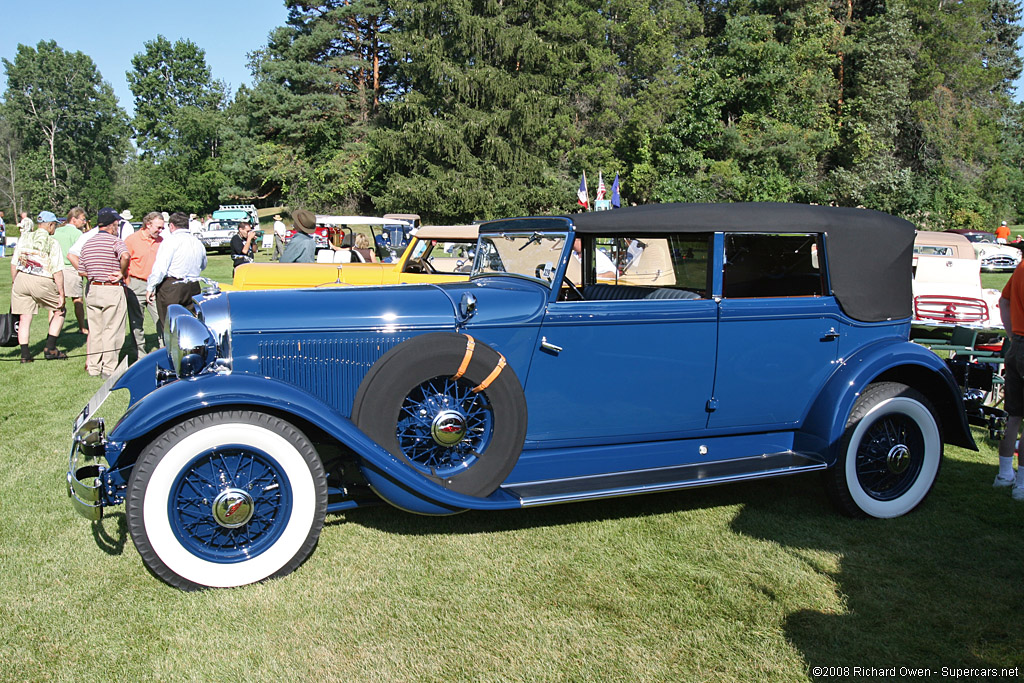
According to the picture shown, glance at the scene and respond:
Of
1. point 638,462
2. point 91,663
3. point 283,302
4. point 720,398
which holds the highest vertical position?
point 283,302

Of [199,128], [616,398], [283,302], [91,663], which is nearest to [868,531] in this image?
[616,398]

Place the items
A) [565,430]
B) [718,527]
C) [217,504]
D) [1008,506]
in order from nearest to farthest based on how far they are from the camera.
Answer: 1. [217,504]
2. [565,430]
3. [718,527]
4. [1008,506]

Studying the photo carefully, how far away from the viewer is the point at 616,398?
393cm

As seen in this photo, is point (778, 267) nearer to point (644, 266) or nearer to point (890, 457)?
point (644, 266)

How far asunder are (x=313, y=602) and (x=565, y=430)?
151 cm

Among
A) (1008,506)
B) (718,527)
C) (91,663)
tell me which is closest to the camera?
(91,663)

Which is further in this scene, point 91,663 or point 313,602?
point 313,602

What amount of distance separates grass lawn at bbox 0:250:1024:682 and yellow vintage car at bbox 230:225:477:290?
168 inches

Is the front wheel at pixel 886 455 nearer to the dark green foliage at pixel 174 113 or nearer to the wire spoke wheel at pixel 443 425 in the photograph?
the wire spoke wheel at pixel 443 425

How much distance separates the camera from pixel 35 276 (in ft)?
27.2

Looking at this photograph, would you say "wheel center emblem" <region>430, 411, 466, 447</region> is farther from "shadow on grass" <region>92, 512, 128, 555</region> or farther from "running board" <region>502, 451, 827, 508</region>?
"shadow on grass" <region>92, 512, 128, 555</region>

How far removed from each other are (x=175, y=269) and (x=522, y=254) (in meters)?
4.32

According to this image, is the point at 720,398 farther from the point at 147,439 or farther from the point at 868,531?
the point at 147,439

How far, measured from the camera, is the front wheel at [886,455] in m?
4.16
